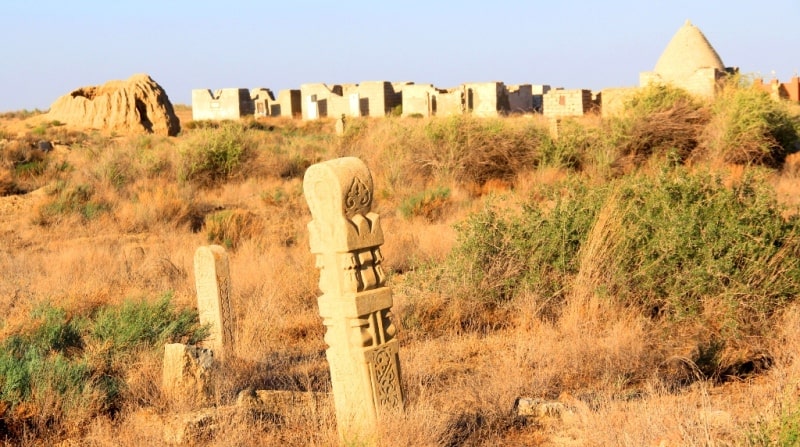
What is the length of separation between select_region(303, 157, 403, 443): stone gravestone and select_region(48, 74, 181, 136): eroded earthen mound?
21831mm

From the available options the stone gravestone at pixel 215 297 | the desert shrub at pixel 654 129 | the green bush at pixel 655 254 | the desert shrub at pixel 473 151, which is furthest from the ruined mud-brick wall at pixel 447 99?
the stone gravestone at pixel 215 297

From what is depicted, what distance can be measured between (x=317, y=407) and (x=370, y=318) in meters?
1.01

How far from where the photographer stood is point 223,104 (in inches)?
1668

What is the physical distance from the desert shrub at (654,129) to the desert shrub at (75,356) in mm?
12295

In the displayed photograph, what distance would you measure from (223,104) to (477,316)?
36.4m

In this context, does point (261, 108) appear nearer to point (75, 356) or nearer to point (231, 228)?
point (231, 228)

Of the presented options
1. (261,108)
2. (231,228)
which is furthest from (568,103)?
(231,228)

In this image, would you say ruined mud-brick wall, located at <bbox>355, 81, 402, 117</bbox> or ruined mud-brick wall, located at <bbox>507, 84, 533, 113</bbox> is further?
ruined mud-brick wall, located at <bbox>355, 81, 402, 117</bbox>

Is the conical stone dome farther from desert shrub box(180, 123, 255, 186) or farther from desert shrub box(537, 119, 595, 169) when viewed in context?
desert shrub box(180, 123, 255, 186)

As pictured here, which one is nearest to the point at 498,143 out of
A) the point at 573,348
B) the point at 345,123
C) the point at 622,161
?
the point at 622,161

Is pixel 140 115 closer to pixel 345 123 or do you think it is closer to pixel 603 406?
pixel 345 123

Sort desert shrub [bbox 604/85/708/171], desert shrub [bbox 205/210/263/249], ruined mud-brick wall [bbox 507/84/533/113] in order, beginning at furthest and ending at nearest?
ruined mud-brick wall [bbox 507/84/533/113] < desert shrub [bbox 604/85/708/171] < desert shrub [bbox 205/210/263/249]

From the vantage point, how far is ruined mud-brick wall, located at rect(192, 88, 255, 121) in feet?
137

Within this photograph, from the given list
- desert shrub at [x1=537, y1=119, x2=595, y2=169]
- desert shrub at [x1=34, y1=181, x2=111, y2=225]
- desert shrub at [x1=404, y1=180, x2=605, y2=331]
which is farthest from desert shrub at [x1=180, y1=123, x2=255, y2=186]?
desert shrub at [x1=404, y1=180, x2=605, y2=331]
